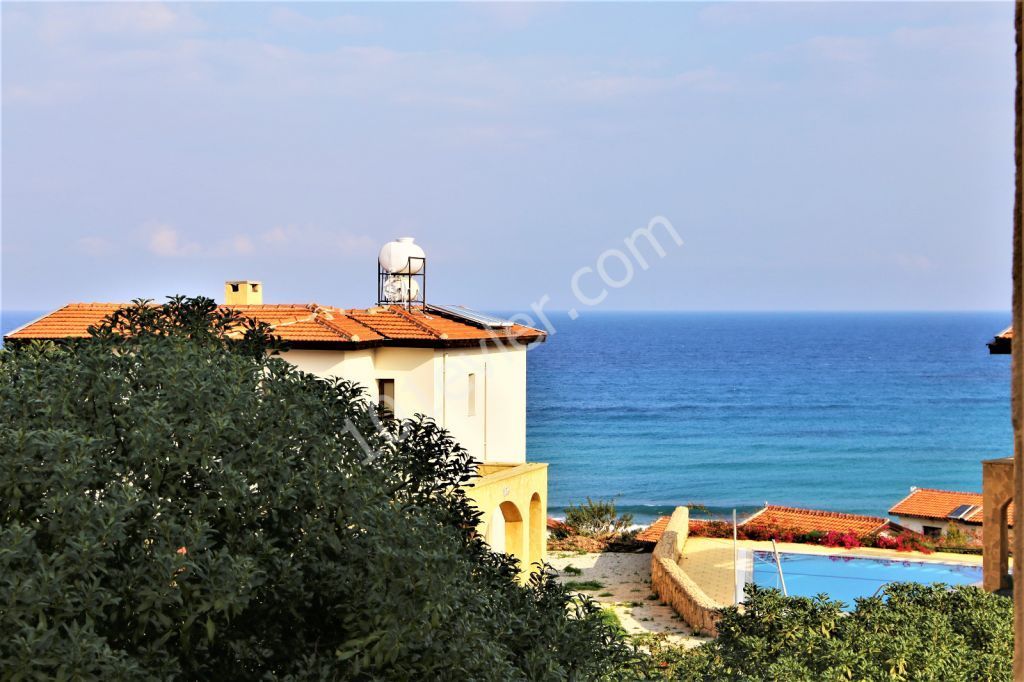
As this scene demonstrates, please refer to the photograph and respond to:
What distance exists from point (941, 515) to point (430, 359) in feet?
72.3

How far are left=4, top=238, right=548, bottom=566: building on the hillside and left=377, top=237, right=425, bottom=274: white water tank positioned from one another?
2 centimetres

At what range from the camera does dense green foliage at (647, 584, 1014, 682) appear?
32.3ft

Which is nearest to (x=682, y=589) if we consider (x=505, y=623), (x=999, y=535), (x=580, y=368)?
(x=999, y=535)

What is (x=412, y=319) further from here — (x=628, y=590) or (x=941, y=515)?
(x=941, y=515)

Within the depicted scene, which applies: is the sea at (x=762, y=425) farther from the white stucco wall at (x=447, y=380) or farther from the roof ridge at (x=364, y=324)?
the roof ridge at (x=364, y=324)

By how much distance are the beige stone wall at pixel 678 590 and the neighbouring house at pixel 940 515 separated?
9033mm

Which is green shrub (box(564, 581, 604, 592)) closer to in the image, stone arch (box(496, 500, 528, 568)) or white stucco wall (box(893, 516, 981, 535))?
stone arch (box(496, 500, 528, 568))

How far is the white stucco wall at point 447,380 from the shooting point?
18.7m

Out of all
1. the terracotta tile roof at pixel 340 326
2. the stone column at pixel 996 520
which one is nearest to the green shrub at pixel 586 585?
the terracotta tile roof at pixel 340 326

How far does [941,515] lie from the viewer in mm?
33406

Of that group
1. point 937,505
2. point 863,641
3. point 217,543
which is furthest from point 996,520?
point 937,505

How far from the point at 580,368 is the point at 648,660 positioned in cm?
13142

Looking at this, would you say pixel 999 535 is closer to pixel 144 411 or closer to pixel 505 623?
pixel 505 623

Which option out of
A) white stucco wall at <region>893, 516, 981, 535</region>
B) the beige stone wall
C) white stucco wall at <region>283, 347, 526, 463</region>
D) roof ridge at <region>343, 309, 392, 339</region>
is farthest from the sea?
roof ridge at <region>343, 309, 392, 339</region>
